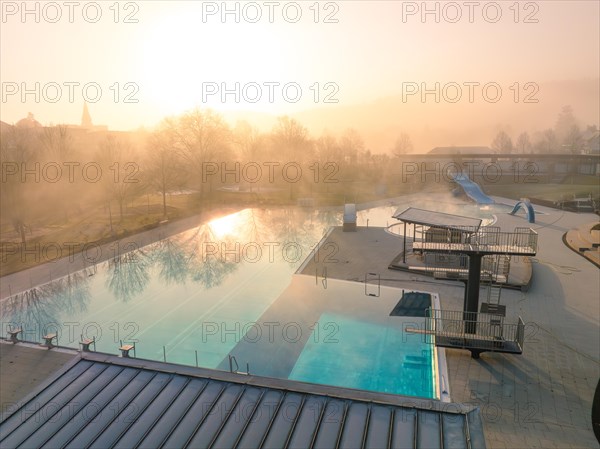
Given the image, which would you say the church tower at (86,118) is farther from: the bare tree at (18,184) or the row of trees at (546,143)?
the row of trees at (546,143)

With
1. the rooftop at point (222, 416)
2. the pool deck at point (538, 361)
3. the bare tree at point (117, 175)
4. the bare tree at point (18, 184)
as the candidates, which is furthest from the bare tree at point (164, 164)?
the rooftop at point (222, 416)

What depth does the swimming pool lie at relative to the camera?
9.13 meters

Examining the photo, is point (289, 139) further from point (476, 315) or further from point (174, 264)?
point (476, 315)

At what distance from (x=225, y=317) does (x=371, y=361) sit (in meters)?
4.39

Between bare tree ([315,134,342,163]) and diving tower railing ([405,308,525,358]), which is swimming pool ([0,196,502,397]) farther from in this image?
bare tree ([315,134,342,163])

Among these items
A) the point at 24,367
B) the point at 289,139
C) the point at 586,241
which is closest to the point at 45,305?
the point at 24,367

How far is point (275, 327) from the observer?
35.4 feet

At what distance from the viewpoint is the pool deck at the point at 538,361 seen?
6626 millimetres

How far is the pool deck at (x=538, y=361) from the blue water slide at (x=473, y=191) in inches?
651

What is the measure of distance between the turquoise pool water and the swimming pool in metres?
0.02

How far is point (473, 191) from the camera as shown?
34.5 m

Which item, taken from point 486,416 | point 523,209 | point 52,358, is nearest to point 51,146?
point 52,358

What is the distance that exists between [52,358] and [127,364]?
17.2ft

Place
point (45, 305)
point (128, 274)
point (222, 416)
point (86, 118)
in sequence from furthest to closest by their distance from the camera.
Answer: point (86, 118)
point (128, 274)
point (45, 305)
point (222, 416)
